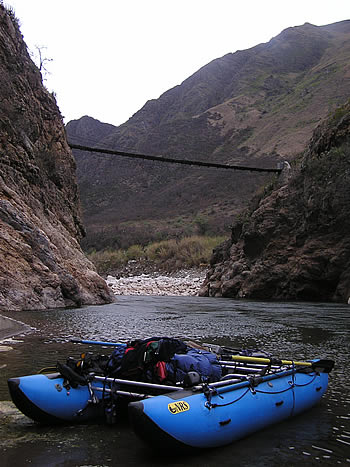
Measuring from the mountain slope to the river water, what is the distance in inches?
1444

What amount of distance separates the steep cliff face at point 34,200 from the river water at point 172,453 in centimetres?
209

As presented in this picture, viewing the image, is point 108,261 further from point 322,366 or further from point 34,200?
point 322,366

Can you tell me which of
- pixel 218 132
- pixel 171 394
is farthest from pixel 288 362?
pixel 218 132

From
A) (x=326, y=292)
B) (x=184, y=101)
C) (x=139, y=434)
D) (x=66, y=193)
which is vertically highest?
(x=184, y=101)

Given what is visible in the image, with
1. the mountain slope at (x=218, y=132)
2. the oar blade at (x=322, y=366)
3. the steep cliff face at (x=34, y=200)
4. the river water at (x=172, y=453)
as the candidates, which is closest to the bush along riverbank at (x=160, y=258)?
the mountain slope at (x=218, y=132)

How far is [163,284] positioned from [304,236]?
11487 mm

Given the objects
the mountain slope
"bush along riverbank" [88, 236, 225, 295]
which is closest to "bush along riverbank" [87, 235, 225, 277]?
"bush along riverbank" [88, 236, 225, 295]

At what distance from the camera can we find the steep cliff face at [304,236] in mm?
19411

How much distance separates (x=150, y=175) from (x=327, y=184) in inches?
2426

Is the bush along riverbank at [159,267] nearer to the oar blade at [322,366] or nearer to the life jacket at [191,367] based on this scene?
the oar blade at [322,366]

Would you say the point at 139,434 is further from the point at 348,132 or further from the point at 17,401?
the point at 348,132

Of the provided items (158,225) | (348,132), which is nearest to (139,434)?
(348,132)

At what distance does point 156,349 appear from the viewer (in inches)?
175

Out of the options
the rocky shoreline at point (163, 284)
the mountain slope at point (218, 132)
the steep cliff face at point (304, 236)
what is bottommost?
the rocky shoreline at point (163, 284)
